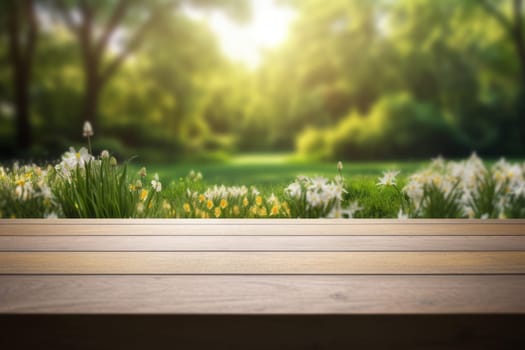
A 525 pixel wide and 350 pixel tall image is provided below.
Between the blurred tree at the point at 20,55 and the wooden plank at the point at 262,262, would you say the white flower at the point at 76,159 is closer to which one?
the wooden plank at the point at 262,262

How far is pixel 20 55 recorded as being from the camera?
29.6ft

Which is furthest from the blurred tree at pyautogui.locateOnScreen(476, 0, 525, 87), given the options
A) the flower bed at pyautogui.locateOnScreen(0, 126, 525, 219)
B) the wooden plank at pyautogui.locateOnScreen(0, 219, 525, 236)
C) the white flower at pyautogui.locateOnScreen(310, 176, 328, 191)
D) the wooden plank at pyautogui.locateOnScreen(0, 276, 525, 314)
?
the wooden plank at pyautogui.locateOnScreen(0, 276, 525, 314)

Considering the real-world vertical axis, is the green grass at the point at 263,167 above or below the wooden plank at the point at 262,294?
above

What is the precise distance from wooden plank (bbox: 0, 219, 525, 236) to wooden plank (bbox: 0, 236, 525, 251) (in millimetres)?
91

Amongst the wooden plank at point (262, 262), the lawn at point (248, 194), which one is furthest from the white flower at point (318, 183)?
the wooden plank at point (262, 262)

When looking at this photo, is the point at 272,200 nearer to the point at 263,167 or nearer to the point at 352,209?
the point at 352,209

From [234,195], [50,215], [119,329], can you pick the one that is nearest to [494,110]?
[234,195]

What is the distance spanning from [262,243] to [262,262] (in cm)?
27

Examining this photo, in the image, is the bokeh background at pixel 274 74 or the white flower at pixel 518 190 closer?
the white flower at pixel 518 190

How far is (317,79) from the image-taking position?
12234 millimetres

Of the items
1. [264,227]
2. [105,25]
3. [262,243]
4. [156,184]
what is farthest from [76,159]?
[105,25]

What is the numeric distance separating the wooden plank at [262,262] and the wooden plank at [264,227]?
35cm

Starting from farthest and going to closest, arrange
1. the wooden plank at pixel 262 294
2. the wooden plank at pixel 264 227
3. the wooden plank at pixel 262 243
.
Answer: the wooden plank at pixel 264 227 → the wooden plank at pixel 262 243 → the wooden plank at pixel 262 294

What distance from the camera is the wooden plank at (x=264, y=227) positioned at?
1.79 meters
